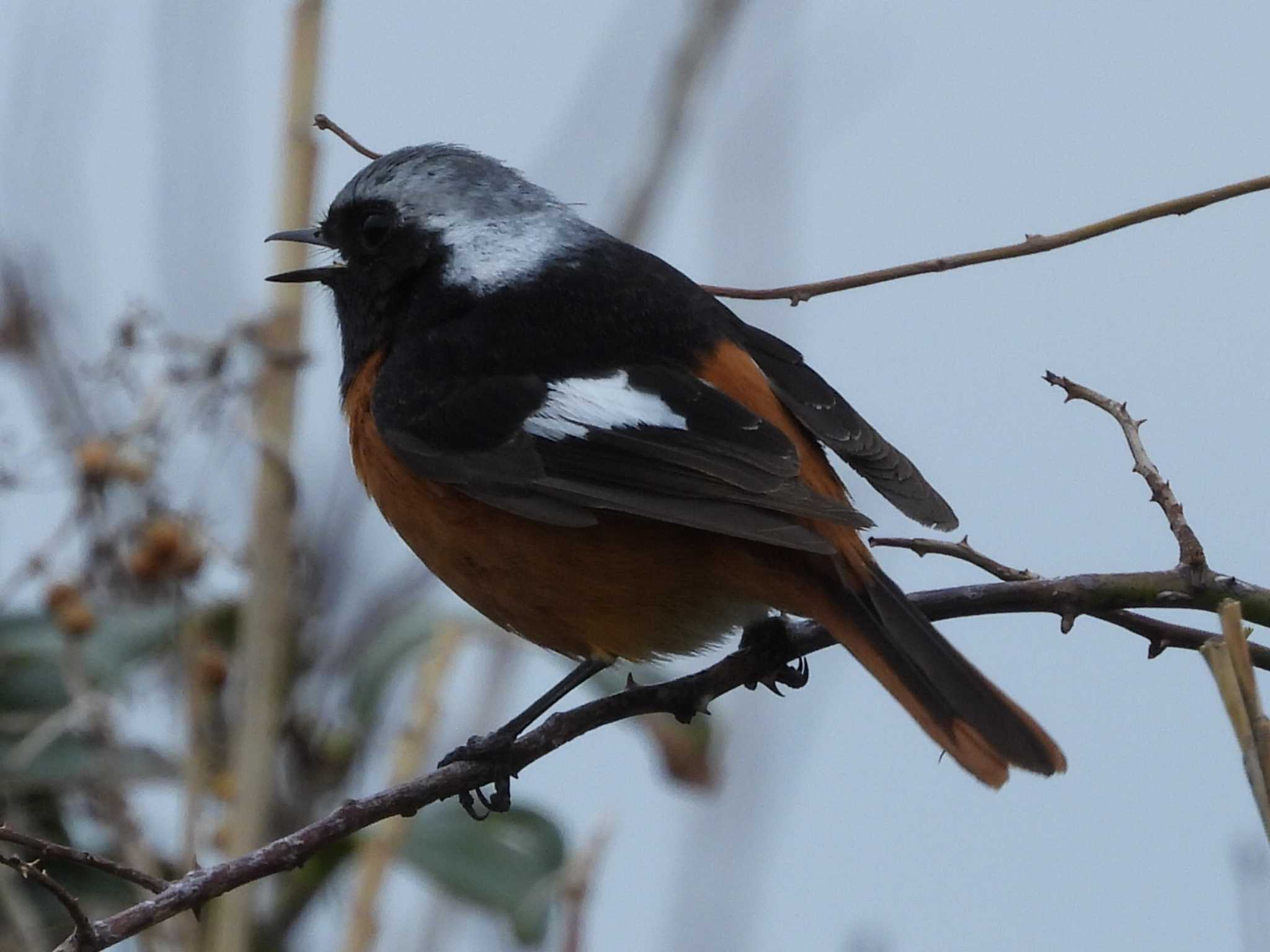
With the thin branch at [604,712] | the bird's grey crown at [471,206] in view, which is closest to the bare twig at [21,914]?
the thin branch at [604,712]

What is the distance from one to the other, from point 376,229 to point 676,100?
0.69 meters

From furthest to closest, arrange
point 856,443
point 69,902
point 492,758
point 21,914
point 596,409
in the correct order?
point 21,914, point 856,443, point 596,409, point 492,758, point 69,902

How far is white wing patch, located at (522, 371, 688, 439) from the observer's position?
3.00 meters

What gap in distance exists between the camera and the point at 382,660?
4109 mm

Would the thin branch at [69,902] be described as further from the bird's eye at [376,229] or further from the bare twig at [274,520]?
the bird's eye at [376,229]

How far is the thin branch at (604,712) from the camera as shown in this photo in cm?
209

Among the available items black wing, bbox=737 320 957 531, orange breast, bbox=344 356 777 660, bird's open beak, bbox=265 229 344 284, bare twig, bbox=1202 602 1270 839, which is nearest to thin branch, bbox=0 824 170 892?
orange breast, bbox=344 356 777 660

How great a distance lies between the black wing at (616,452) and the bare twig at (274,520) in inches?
19.4

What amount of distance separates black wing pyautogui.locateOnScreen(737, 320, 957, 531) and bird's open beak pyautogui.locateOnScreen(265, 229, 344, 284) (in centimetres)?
94

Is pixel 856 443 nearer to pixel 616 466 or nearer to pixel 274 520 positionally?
pixel 616 466

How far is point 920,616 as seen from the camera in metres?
2.67

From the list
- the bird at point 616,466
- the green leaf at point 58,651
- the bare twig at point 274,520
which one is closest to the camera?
the bird at point 616,466

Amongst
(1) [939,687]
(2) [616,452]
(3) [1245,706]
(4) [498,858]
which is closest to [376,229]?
(2) [616,452]

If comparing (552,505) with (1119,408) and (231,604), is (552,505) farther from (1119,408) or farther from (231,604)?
(231,604)
